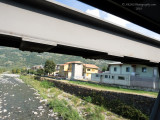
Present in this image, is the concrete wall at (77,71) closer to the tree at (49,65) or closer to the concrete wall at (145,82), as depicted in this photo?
the tree at (49,65)

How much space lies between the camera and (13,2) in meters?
2.22

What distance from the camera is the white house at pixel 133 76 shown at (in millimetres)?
18977

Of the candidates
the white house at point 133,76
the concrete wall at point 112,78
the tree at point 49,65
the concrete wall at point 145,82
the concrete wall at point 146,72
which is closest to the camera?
the concrete wall at point 145,82

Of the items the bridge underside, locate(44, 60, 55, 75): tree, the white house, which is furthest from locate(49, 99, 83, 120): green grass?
locate(44, 60, 55, 75): tree

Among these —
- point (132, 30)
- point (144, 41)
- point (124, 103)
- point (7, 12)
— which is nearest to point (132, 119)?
point (124, 103)

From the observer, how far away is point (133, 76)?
2128 centimetres

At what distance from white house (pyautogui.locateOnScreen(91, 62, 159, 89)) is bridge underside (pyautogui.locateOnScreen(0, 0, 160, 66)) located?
59.5ft

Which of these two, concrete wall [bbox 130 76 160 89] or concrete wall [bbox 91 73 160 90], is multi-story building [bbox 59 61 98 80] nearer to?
concrete wall [bbox 91 73 160 90]

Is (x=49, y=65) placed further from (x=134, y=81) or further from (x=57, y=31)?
(x=57, y=31)

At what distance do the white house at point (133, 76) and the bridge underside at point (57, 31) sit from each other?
1814 centimetres

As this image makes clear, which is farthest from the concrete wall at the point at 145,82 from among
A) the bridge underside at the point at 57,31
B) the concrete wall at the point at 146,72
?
the bridge underside at the point at 57,31

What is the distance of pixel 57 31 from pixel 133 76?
854 inches

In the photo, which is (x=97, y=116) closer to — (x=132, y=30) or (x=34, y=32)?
(x=132, y=30)

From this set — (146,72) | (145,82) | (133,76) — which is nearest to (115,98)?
(145,82)
